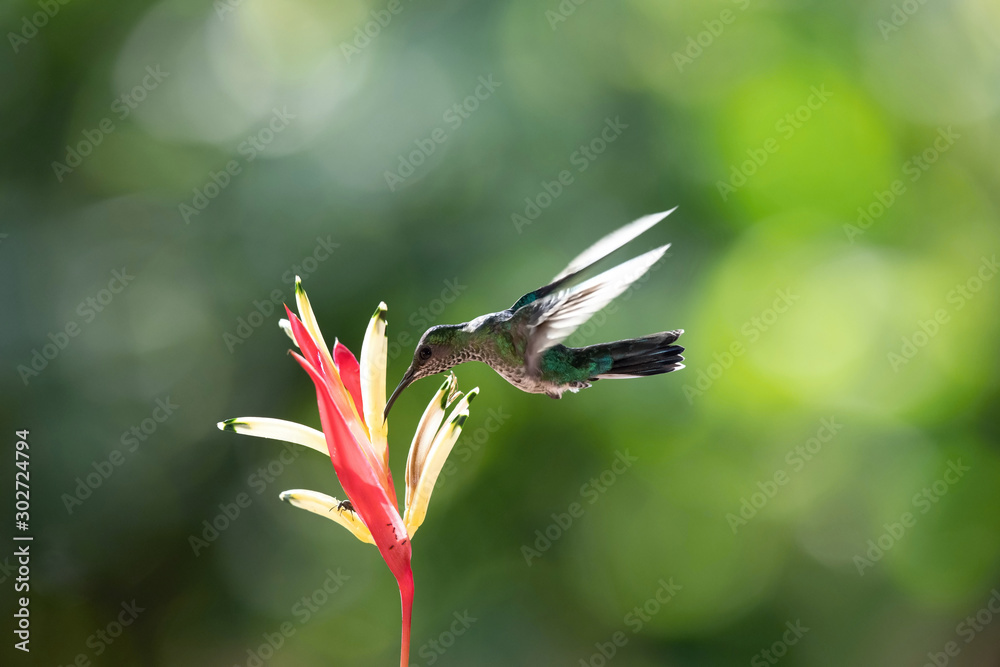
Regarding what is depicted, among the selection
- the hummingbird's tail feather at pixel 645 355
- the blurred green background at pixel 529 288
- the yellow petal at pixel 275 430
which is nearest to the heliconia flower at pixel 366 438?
the yellow petal at pixel 275 430

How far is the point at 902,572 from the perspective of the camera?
6.94ft

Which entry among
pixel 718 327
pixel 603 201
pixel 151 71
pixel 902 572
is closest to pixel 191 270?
pixel 151 71

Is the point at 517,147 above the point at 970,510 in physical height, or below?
above

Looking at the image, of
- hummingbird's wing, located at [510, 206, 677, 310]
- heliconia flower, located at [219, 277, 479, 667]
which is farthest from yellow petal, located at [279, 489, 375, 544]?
hummingbird's wing, located at [510, 206, 677, 310]

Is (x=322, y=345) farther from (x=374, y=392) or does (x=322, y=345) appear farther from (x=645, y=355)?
(x=645, y=355)

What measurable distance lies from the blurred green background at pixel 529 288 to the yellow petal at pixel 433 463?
1.37 metres

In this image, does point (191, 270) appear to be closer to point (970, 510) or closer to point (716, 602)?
point (716, 602)

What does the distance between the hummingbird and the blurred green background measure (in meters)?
1.34

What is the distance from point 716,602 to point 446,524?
2.48 ft

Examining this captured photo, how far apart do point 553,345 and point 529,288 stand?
4.68 ft

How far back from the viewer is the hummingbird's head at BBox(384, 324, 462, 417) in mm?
659

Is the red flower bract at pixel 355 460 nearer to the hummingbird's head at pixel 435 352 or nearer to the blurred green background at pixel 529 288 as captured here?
the hummingbird's head at pixel 435 352

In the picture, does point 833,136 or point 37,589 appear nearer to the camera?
point 37,589

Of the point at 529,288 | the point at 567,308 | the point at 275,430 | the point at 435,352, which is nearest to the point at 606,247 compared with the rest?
the point at 567,308
